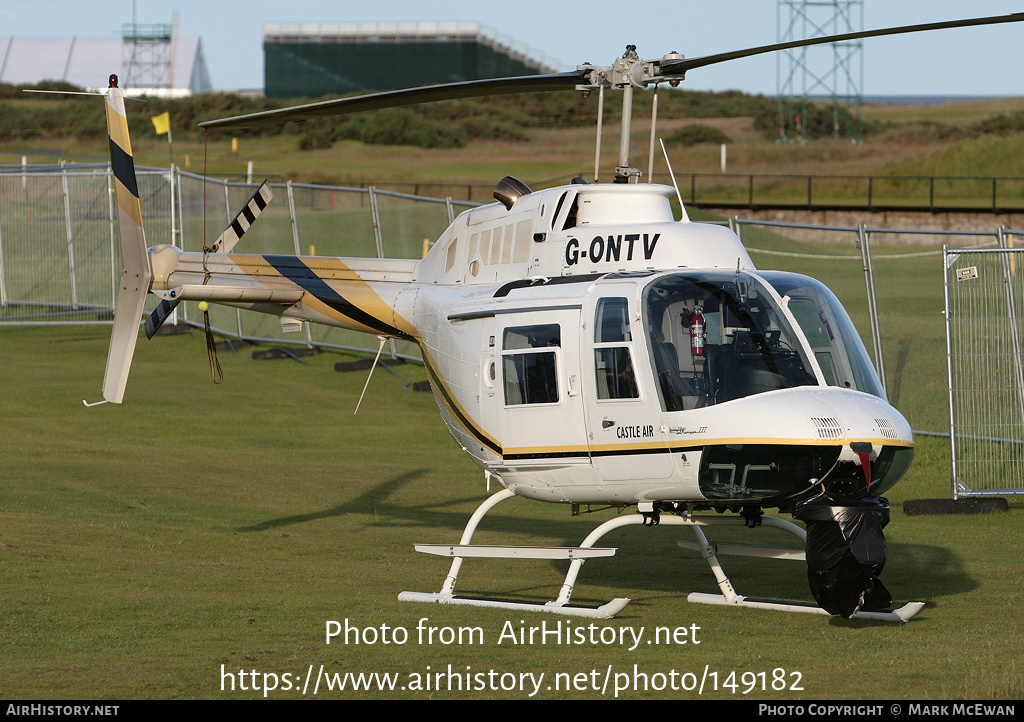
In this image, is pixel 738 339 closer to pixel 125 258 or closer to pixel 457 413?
pixel 457 413

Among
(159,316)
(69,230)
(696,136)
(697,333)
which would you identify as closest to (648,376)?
(697,333)

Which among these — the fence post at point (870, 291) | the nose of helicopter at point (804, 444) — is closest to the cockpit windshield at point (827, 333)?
the nose of helicopter at point (804, 444)

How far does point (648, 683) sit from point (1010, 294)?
8779mm

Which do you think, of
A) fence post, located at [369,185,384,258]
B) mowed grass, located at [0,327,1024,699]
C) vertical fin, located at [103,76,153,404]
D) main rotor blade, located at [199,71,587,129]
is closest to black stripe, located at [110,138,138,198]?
vertical fin, located at [103,76,153,404]

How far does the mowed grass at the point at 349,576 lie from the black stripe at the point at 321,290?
2285 mm

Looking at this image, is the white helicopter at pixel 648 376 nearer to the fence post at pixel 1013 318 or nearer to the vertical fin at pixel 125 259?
the vertical fin at pixel 125 259

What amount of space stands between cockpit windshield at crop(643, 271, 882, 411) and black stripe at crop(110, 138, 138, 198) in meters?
6.62

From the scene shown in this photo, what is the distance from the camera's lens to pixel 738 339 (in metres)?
8.77

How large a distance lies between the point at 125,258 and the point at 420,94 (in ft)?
16.2

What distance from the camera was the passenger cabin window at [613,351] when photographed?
906cm

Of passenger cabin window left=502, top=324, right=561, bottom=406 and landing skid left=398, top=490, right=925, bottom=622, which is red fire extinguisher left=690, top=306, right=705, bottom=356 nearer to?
passenger cabin window left=502, top=324, right=561, bottom=406

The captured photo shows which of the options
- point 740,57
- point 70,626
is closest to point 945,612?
point 740,57

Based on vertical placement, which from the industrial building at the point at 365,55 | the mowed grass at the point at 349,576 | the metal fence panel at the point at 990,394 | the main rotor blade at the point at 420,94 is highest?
the industrial building at the point at 365,55
